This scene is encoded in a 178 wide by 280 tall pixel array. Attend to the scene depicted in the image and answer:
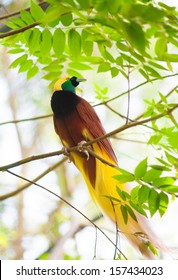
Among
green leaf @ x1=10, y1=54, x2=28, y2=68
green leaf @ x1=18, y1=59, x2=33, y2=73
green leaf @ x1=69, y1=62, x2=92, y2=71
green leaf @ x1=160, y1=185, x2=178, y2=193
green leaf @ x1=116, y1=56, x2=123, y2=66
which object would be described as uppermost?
green leaf @ x1=10, y1=54, x2=28, y2=68

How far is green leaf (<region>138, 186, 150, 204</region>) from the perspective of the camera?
0.71 m

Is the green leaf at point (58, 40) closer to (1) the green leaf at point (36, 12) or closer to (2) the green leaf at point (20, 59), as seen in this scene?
(1) the green leaf at point (36, 12)

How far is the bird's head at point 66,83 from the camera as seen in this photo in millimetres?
977

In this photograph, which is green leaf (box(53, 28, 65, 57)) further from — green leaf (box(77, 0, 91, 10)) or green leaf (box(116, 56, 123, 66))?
green leaf (box(77, 0, 91, 10))

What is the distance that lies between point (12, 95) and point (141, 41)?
1.95 m

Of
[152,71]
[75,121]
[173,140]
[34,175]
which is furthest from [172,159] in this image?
[34,175]

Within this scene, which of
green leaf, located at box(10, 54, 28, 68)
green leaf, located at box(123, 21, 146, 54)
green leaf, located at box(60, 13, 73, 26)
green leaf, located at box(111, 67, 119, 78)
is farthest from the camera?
green leaf, located at box(10, 54, 28, 68)

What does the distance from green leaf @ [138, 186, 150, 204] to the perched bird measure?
4.7 inches

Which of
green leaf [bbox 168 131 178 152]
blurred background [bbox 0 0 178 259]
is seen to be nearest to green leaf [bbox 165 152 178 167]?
green leaf [bbox 168 131 178 152]

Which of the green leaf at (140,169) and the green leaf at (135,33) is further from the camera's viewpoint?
the green leaf at (140,169)

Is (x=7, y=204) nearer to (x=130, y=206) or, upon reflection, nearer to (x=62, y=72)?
(x=62, y=72)

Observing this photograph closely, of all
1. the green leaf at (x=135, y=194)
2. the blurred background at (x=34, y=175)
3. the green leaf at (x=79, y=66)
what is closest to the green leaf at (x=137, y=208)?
the green leaf at (x=135, y=194)

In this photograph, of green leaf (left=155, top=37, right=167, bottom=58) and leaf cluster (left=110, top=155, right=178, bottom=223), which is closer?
green leaf (left=155, top=37, right=167, bottom=58)

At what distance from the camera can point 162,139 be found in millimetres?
827
